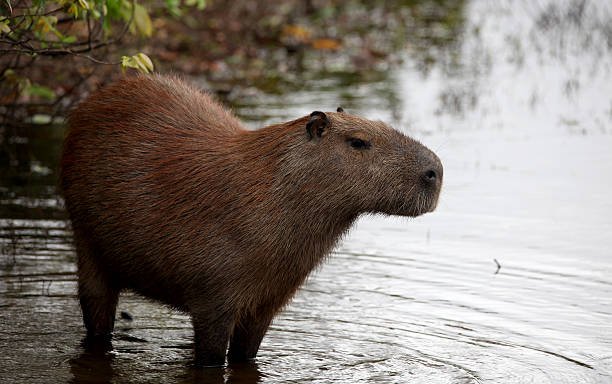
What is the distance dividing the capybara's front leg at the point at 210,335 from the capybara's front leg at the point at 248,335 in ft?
0.57

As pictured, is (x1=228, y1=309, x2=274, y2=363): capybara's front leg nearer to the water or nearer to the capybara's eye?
the water

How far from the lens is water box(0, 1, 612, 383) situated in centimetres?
566

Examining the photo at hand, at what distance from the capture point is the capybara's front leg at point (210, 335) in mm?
5445

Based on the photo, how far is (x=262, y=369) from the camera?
5.65 metres

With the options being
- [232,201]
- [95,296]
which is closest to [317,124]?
[232,201]

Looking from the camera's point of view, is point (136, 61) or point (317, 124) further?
point (136, 61)

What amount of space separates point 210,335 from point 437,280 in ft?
6.88

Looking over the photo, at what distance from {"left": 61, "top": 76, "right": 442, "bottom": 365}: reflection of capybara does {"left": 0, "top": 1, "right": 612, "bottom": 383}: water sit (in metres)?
0.40

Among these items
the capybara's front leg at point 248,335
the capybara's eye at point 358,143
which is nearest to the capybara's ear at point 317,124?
the capybara's eye at point 358,143

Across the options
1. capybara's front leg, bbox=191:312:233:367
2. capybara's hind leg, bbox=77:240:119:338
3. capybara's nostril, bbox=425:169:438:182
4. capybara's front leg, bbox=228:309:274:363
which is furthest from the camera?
capybara's hind leg, bbox=77:240:119:338

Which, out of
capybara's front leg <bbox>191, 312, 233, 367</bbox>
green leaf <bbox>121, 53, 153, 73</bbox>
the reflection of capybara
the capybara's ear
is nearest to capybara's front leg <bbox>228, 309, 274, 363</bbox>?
the reflection of capybara

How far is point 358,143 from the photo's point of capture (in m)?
5.43

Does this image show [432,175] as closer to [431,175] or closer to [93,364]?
[431,175]

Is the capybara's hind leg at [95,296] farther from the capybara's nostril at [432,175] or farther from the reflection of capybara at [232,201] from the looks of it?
the capybara's nostril at [432,175]
